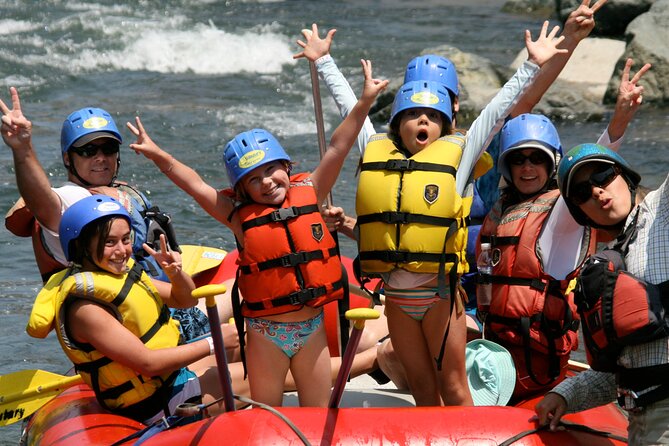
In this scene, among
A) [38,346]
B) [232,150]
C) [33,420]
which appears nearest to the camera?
[232,150]

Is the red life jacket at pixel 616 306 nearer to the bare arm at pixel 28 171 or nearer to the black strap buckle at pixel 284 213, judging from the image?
the black strap buckle at pixel 284 213

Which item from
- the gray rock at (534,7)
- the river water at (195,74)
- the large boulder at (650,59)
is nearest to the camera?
the river water at (195,74)

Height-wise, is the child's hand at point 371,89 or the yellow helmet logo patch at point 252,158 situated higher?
the child's hand at point 371,89

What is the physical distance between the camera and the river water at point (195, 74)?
9.48 metres

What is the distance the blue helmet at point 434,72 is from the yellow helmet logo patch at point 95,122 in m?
1.38

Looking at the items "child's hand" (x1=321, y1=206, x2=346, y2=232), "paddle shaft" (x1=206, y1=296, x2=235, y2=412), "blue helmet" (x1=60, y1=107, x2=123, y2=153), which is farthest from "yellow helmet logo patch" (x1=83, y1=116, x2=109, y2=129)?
"paddle shaft" (x1=206, y1=296, x2=235, y2=412)

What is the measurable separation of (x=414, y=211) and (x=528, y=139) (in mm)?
574

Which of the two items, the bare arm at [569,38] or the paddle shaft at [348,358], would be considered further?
the bare arm at [569,38]

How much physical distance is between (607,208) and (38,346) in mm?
4939

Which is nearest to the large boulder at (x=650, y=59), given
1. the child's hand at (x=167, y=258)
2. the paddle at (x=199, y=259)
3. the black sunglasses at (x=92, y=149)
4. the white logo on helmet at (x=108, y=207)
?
the paddle at (x=199, y=259)

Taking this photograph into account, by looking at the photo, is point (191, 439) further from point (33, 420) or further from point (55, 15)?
point (55, 15)

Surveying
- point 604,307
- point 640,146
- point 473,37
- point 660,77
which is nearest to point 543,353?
point 604,307

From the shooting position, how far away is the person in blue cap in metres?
3.94

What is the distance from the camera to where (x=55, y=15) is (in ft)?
58.2
